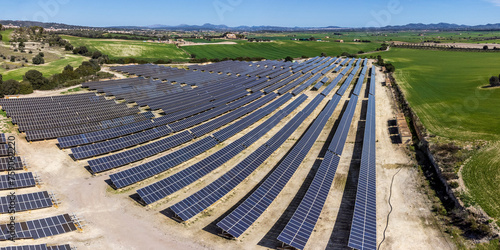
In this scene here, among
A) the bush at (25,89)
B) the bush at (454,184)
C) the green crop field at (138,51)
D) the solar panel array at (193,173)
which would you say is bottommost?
the bush at (454,184)

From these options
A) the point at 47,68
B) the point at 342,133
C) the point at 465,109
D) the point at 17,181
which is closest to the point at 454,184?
the point at 342,133

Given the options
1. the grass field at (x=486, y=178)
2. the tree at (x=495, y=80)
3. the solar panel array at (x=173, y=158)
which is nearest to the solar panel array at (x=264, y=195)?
the solar panel array at (x=173, y=158)

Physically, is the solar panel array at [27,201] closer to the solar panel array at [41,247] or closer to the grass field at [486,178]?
the solar panel array at [41,247]

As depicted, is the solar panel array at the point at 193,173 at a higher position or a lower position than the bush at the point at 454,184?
higher

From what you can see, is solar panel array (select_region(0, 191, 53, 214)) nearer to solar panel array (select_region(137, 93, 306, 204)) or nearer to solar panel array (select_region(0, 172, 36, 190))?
solar panel array (select_region(0, 172, 36, 190))

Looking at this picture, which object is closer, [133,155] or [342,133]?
[133,155]

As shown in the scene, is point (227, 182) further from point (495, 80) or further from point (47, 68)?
point (47, 68)
